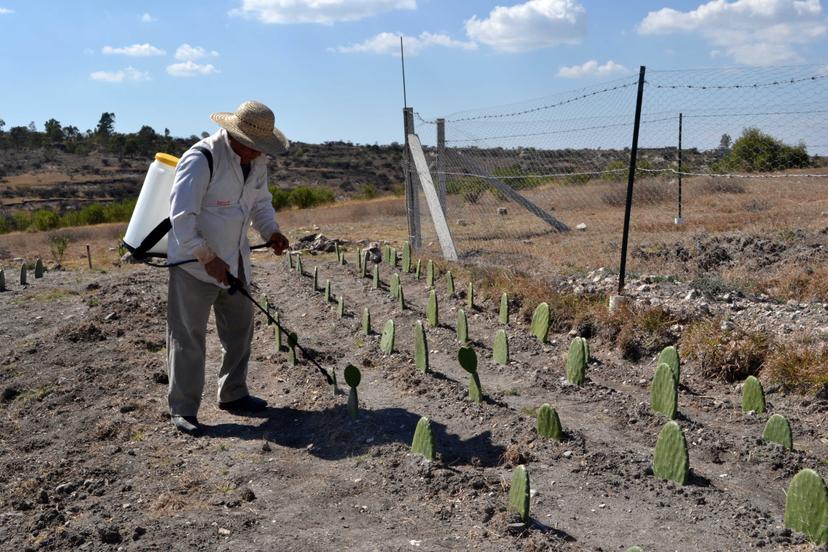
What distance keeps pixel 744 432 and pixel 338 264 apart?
6.59 meters

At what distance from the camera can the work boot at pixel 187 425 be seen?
15.1ft

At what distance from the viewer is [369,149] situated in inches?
2613

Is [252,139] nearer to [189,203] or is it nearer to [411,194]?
[189,203]

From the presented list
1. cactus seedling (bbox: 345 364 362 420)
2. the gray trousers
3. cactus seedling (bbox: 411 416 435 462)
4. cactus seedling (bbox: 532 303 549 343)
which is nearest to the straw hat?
the gray trousers

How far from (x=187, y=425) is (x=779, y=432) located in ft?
9.72

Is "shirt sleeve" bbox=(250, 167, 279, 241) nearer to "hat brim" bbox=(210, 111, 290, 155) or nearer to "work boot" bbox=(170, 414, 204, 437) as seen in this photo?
"hat brim" bbox=(210, 111, 290, 155)

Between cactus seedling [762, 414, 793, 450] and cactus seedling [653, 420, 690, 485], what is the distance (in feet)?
1.99

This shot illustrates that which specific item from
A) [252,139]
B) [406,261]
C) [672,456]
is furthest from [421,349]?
[406,261]

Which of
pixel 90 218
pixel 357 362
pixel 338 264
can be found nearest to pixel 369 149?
pixel 90 218

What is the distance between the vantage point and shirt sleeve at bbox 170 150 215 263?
4.34 metres

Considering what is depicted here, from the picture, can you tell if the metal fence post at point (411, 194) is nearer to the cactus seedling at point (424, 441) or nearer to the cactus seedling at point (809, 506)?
the cactus seedling at point (424, 441)

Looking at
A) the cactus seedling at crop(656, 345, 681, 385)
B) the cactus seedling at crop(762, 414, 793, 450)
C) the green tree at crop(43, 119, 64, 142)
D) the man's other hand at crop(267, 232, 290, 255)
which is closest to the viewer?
the cactus seedling at crop(762, 414, 793, 450)

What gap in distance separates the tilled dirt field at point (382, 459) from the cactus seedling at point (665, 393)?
68mm

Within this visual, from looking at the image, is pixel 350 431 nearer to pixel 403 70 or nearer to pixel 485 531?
pixel 485 531
